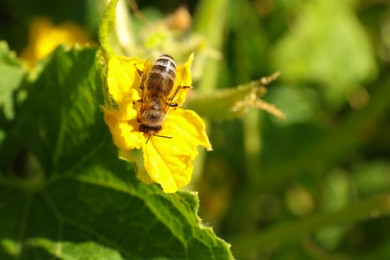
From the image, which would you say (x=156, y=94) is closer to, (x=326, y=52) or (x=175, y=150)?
(x=175, y=150)

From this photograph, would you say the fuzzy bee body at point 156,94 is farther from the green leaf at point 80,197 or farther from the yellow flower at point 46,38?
the yellow flower at point 46,38

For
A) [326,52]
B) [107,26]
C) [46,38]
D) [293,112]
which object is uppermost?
[326,52]

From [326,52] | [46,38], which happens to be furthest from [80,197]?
[326,52]

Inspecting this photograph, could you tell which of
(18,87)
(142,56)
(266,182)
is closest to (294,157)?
(266,182)

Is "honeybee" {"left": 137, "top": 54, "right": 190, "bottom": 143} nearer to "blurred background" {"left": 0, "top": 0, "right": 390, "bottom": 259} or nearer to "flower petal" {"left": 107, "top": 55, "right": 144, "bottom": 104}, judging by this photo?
"flower petal" {"left": 107, "top": 55, "right": 144, "bottom": 104}

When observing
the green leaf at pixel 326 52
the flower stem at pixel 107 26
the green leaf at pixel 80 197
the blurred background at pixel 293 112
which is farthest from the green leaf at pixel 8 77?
the green leaf at pixel 326 52

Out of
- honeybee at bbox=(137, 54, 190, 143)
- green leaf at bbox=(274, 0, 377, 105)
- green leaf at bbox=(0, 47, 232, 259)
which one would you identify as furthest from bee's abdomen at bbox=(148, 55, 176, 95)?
green leaf at bbox=(274, 0, 377, 105)
